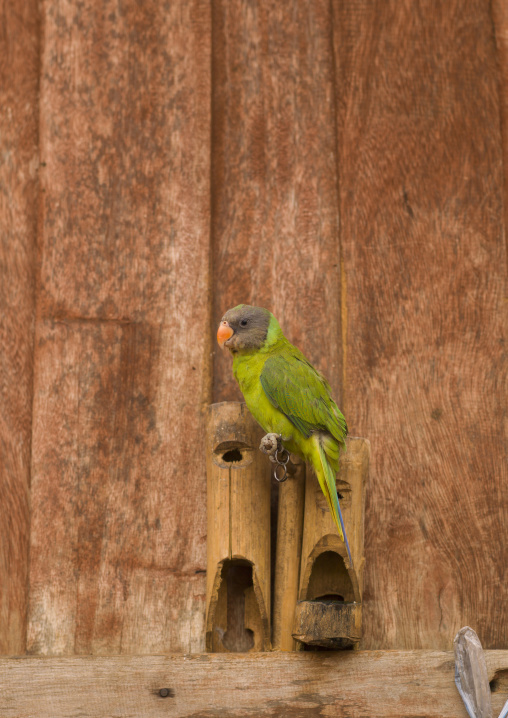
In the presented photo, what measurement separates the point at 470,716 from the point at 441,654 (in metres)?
0.16

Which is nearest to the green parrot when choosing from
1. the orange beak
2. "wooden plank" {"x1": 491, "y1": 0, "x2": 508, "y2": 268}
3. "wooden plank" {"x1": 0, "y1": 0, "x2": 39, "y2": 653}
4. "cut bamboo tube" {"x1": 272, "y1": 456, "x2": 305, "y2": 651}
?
the orange beak

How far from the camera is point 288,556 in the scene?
2.14 meters

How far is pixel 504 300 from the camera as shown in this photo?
98.9 inches

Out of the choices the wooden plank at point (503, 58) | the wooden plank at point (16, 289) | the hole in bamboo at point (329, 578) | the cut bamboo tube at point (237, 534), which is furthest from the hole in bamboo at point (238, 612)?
the wooden plank at point (503, 58)

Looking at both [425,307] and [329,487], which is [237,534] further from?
[425,307]

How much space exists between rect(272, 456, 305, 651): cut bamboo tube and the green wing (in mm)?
168

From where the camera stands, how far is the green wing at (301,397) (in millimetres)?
Answer: 2090

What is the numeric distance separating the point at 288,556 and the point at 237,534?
0.52 feet

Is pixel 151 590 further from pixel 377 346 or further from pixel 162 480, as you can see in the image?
pixel 377 346

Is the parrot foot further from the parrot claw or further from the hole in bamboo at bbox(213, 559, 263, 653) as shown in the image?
the hole in bamboo at bbox(213, 559, 263, 653)

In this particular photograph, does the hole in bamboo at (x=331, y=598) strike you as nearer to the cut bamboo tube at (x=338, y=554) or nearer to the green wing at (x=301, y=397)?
the cut bamboo tube at (x=338, y=554)

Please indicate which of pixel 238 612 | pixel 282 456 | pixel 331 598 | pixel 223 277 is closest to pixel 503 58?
pixel 223 277

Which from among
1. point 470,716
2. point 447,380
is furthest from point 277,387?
Answer: point 470,716

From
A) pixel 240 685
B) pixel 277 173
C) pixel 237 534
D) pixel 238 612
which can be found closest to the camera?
pixel 240 685
